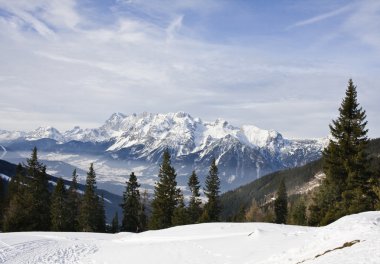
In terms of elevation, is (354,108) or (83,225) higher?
(354,108)

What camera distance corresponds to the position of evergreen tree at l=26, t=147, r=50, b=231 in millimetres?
60431

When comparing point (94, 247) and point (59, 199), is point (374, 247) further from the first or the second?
point (59, 199)

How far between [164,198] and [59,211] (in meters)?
15.7

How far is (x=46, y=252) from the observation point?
31594 millimetres

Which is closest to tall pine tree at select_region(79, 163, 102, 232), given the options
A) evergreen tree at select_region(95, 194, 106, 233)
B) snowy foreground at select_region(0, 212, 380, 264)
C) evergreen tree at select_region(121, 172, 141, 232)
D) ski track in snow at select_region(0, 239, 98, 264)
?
evergreen tree at select_region(95, 194, 106, 233)

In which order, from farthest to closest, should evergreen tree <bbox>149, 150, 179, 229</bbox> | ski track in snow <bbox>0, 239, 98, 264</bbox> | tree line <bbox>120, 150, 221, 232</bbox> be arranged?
evergreen tree <bbox>149, 150, 179, 229</bbox>, tree line <bbox>120, 150, 221, 232</bbox>, ski track in snow <bbox>0, 239, 98, 264</bbox>

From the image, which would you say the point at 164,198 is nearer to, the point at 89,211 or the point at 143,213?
the point at 143,213

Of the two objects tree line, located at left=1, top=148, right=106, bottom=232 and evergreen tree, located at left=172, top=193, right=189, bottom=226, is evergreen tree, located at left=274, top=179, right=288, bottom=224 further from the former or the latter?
tree line, located at left=1, top=148, right=106, bottom=232

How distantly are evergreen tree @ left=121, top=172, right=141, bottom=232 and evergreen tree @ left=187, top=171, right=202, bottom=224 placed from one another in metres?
9.81

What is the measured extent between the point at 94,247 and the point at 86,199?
31.7 m

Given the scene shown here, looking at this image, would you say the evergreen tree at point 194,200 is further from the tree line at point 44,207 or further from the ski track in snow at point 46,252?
the ski track in snow at point 46,252

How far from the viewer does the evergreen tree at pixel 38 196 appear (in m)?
60.4

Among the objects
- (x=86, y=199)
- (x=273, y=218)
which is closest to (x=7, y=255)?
(x=86, y=199)

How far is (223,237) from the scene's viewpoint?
1203 inches
